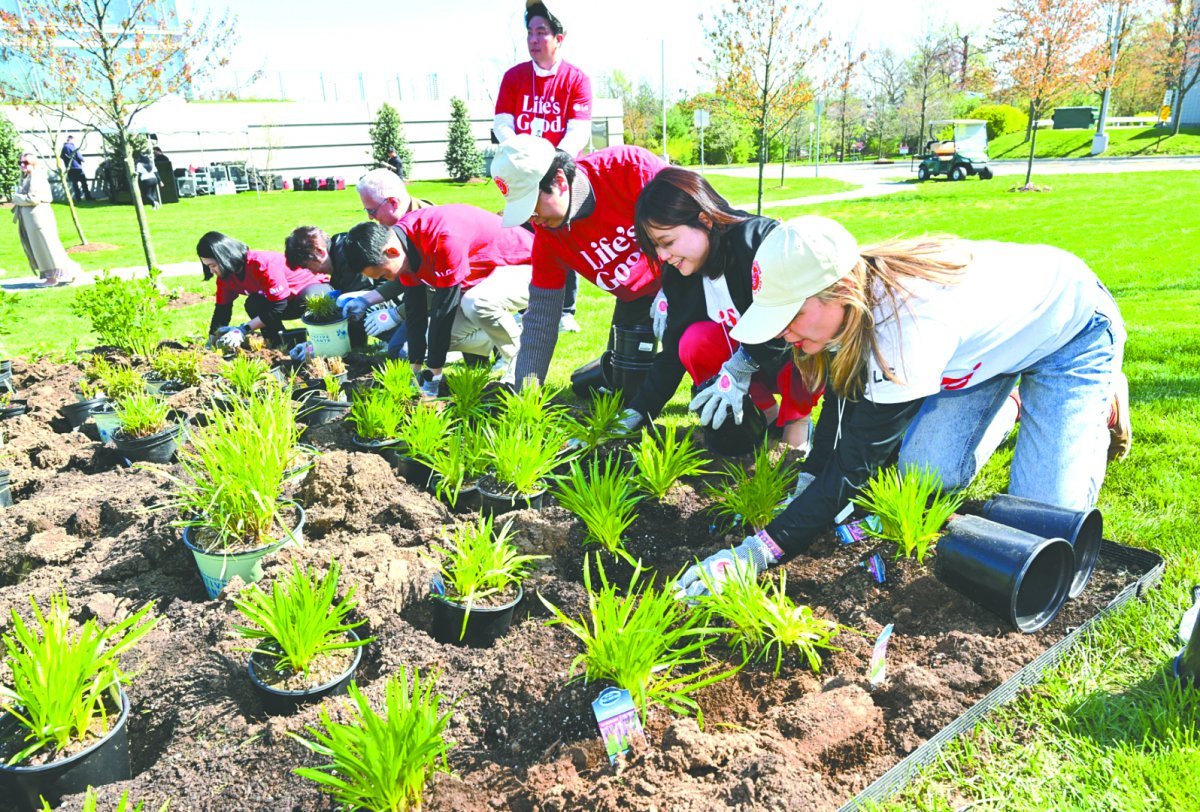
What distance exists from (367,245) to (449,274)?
645mm

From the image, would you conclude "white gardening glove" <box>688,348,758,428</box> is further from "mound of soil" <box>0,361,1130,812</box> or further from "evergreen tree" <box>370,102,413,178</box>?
"evergreen tree" <box>370,102,413,178</box>

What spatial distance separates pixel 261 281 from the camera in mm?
→ 5918

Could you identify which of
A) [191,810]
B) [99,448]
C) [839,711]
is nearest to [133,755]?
[191,810]

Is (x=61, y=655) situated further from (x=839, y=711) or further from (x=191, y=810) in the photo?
(x=839, y=711)

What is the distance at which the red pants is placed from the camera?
3.23 m

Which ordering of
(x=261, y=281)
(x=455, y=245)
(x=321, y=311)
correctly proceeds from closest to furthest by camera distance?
(x=455, y=245)
(x=321, y=311)
(x=261, y=281)

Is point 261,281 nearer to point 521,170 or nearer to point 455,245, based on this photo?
point 455,245

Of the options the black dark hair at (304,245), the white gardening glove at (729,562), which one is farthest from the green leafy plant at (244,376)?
the white gardening glove at (729,562)

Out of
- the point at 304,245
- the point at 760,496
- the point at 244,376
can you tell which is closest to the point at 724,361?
the point at 760,496

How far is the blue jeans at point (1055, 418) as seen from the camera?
249cm

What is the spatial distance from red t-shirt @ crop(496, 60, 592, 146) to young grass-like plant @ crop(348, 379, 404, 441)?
9.00 ft

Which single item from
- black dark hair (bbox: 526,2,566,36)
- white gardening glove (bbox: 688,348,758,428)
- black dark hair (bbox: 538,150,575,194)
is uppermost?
black dark hair (bbox: 526,2,566,36)

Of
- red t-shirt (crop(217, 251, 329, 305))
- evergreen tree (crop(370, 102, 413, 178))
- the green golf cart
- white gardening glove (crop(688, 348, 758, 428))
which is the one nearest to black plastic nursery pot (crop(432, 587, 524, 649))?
white gardening glove (crop(688, 348, 758, 428))

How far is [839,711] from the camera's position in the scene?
179cm
